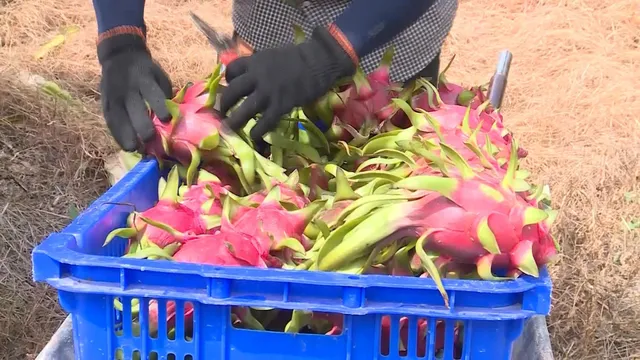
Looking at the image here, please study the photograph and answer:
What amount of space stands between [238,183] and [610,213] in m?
1.52

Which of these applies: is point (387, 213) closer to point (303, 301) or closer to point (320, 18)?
point (303, 301)

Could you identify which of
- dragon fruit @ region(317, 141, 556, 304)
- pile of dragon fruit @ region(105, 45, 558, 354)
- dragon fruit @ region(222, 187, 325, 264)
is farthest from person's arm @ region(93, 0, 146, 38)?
dragon fruit @ region(317, 141, 556, 304)

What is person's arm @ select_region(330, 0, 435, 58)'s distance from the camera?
1070 millimetres

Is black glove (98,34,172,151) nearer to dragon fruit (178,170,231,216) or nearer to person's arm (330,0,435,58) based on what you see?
dragon fruit (178,170,231,216)

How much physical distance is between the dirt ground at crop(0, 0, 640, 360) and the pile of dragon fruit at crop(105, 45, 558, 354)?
343 millimetres

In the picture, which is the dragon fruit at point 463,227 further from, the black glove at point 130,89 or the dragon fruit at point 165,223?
the black glove at point 130,89

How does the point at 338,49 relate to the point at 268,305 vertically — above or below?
above

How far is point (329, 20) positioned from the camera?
1.37 meters

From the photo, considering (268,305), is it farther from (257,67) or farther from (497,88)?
→ (497,88)

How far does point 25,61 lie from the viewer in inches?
117

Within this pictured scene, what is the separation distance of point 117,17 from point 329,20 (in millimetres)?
381

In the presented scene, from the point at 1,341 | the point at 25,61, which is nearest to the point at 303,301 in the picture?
the point at 1,341

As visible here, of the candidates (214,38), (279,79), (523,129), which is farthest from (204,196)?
(523,129)

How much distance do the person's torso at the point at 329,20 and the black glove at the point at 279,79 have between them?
1.14 feet
